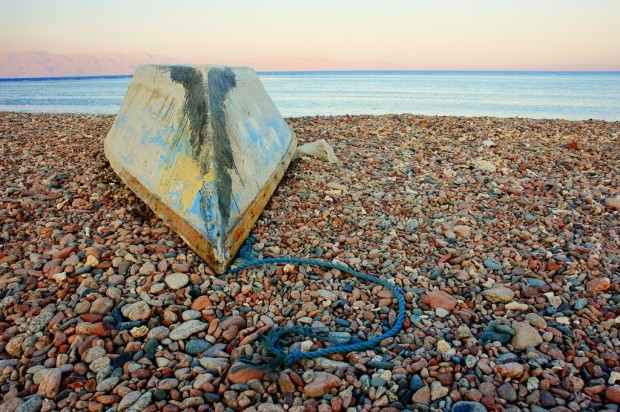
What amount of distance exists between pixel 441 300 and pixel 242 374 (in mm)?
1248

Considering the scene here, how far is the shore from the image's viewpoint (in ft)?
6.29

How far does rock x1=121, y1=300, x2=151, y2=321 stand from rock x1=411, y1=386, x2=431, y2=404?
56.4 inches

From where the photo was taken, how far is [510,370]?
6.53ft

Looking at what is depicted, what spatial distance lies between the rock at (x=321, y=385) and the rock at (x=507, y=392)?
2.31 ft

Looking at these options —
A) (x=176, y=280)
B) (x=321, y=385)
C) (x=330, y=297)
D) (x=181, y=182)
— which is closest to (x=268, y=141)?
(x=181, y=182)

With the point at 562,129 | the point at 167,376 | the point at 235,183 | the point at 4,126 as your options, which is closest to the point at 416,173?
the point at 235,183

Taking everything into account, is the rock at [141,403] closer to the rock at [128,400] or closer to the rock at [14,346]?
the rock at [128,400]

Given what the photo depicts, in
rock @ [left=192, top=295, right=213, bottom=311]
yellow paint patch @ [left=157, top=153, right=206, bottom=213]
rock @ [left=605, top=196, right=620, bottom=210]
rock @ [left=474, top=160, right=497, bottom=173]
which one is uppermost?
yellow paint patch @ [left=157, top=153, right=206, bottom=213]

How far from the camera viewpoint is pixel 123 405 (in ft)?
5.97

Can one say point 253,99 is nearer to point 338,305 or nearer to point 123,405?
point 338,305

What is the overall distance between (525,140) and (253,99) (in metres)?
4.51

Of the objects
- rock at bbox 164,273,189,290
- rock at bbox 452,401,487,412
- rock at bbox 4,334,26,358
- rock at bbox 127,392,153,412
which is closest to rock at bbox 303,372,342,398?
rock at bbox 452,401,487,412

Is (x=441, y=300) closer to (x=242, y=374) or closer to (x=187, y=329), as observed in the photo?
(x=242, y=374)

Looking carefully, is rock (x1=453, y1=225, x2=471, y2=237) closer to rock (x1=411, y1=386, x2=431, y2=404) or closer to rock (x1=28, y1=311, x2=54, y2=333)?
rock (x1=411, y1=386, x2=431, y2=404)
